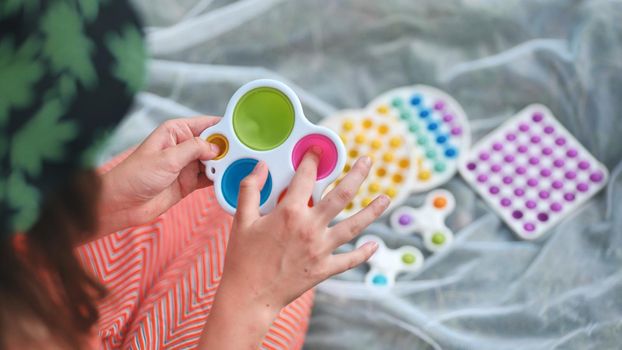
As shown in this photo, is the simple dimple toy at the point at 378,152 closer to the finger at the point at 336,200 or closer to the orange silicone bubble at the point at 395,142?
the orange silicone bubble at the point at 395,142

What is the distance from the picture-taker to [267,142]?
0.65 m

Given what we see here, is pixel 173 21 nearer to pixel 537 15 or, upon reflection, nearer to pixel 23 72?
pixel 537 15

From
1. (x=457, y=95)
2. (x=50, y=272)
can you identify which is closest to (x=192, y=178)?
(x=50, y=272)

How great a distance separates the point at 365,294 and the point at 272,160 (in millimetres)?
282

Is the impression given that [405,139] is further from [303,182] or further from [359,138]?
[303,182]

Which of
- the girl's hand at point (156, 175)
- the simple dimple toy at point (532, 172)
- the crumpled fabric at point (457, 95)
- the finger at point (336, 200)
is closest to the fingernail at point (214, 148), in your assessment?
the girl's hand at point (156, 175)

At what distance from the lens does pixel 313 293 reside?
792 mm

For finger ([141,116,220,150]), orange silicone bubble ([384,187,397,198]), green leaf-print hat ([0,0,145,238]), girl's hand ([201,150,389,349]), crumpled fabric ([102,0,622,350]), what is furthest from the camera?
orange silicone bubble ([384,187,397,198])

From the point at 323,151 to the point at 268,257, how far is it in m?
0.14

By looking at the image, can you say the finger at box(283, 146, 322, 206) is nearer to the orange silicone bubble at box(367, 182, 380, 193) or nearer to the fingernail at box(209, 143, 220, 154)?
the fingernail at box(209, 143, 220, 154)

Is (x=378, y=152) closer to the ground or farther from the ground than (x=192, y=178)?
closer to the ground

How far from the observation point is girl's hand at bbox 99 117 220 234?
0.62 meters

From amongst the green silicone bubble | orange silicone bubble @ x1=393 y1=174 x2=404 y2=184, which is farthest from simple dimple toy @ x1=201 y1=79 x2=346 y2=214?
orange silicone bubble @ x1=393 y1=174 x2=404 y2=184

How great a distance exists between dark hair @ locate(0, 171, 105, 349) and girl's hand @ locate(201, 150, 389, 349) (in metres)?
0.13
